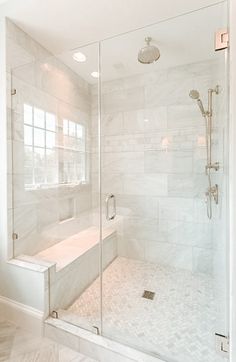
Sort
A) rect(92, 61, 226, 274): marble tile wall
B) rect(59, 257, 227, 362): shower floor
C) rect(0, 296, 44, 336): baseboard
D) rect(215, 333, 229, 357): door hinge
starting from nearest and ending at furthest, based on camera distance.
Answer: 1. rect(215, 333, 229, 357): door hinge
2. rect(59, 257, 227, 362): shower floor
3. rect(0, 296, 44, 336): baseboard
4. rect(92, 61, 226, 274): marble tile wall

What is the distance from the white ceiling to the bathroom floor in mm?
2445

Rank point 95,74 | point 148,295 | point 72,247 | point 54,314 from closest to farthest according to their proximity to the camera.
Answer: point 54,314, point 148,295, point 72,247, point 95,74

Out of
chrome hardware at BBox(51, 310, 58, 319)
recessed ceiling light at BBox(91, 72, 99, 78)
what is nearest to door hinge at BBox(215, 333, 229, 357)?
chrome hardware at BBox(51, 310, 58, 319)

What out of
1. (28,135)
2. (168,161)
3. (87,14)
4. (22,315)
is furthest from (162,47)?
(22,315)

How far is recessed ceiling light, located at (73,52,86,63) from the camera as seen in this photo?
6.69 feet

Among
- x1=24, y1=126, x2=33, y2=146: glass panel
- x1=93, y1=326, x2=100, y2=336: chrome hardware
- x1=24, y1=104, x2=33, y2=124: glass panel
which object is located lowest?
x1=93, y1=326, x2=100, y2=336: chrome hardware

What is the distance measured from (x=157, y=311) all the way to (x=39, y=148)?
182 cm

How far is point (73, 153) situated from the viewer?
2.44 meters

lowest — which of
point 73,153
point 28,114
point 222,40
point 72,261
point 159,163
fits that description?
point 72,261

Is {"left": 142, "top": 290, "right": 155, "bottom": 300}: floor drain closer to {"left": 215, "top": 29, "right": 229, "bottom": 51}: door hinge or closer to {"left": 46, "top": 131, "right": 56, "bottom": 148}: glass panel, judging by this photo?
{"left": 46, "top": 131, "right": 56, "bottom": 148}: glass panel

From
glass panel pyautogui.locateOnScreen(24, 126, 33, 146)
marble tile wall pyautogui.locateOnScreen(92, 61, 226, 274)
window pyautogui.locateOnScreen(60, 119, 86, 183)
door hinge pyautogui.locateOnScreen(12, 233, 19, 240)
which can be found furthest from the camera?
window pyautogui.locateOnScreen(60, 119, 86, 183)

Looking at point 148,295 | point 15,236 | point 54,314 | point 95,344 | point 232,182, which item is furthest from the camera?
point 148,295

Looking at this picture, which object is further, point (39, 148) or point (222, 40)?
point (39, 148)

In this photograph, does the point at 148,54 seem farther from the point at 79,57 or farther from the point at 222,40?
the point at 222,40
